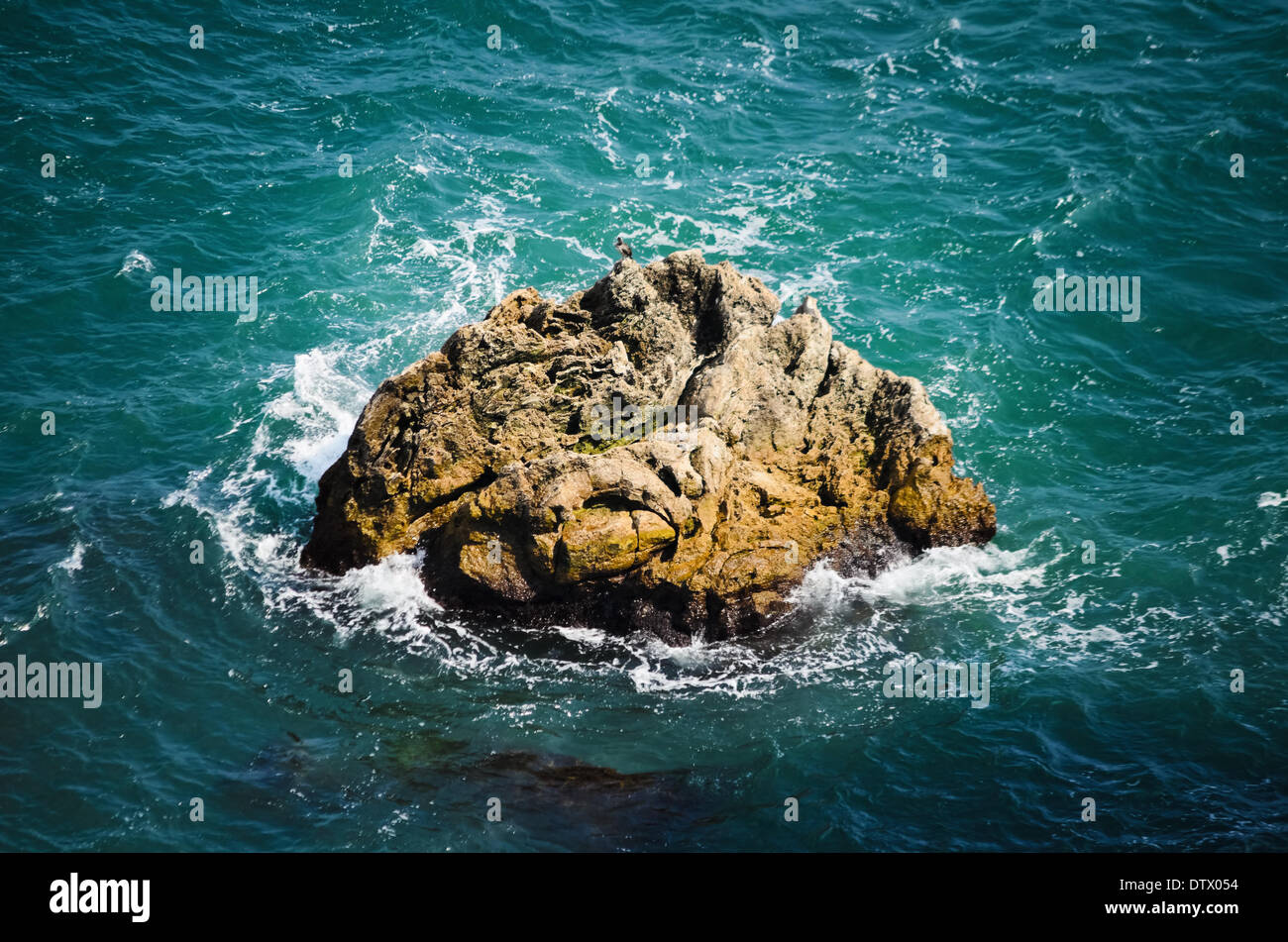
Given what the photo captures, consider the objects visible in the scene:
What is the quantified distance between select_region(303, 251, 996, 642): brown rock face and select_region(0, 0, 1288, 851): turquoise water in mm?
1179

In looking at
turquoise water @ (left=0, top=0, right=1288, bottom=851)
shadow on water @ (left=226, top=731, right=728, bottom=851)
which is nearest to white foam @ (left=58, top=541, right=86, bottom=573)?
turquoise water @ (left=0, top=0, right=1288, bottom=851)

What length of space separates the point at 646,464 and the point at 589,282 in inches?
572

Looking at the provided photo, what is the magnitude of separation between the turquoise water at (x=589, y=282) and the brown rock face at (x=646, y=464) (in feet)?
3.87

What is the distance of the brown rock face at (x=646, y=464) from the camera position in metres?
24.6

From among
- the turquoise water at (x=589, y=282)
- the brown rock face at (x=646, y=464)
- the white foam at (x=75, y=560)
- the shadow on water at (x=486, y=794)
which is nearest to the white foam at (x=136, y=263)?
the turquoise water at (x=589, y=282)

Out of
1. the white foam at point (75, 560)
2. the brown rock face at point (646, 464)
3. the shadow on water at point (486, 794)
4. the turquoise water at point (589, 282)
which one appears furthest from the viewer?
the white foam at point (75, 560)

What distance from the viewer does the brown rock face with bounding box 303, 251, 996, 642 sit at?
24.6m

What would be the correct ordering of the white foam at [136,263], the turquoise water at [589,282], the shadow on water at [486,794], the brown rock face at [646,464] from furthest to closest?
the white foam at [136,263] < the brown rock face at [646,464] < the turquoise water at [589,282] < the shadow on water at [486,794]

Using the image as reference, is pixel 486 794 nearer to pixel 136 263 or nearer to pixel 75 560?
pixel 75 560

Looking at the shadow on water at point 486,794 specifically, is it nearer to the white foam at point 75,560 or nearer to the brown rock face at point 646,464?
the brown rock face at point 646,464
